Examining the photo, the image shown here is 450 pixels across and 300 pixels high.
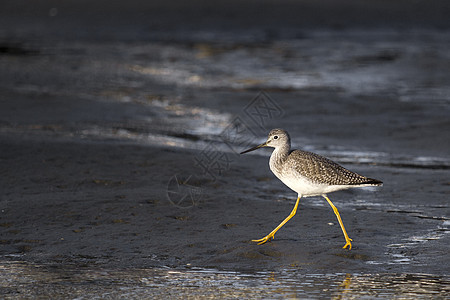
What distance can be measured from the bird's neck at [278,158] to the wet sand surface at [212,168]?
30.5 inches

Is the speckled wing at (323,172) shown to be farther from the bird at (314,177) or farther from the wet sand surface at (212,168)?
the wet sand surface at (212,168)

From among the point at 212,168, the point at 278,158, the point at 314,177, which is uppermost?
the point at 278,158

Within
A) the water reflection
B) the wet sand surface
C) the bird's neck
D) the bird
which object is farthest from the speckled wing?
the water reflection

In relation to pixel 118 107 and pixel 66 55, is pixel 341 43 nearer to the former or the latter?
pixel 66 55

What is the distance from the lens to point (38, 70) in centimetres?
1870

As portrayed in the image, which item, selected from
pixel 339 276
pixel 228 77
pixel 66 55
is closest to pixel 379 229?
pixel 339 276

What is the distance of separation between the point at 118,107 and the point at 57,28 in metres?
13.9

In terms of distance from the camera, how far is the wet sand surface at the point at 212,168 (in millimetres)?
6934

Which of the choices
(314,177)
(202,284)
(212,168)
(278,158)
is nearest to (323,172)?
(314,177)

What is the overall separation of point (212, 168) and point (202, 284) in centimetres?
425

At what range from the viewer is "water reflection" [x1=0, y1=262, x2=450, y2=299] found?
630cm

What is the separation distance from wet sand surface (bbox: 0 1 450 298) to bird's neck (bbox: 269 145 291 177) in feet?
2.54

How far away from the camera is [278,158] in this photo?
830cm

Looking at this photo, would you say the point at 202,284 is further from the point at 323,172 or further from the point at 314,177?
the point at 323,172
